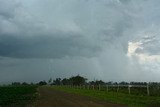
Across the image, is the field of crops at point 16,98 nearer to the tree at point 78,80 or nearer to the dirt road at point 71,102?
the dirt road at point 71,102

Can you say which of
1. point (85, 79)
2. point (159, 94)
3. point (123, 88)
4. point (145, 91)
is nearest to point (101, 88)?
point (123, 88)

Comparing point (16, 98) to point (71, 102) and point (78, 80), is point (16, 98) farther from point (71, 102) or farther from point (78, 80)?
point (78, 80)

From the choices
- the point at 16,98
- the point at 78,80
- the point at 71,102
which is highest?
the point at 78,80

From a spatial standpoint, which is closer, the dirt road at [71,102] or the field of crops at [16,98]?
the dirt road at [71,102]

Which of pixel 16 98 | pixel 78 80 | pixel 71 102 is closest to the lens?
pixel 71 102

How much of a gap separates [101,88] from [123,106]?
40.8 m

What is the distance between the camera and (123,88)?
51438 mm

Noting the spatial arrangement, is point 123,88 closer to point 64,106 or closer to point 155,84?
point 155,84

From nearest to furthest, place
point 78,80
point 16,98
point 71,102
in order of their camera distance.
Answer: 1. point 71,102
2. point 16,98
3. point 78,80

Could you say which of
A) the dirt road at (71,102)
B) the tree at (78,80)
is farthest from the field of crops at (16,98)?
the tree at (78,80)

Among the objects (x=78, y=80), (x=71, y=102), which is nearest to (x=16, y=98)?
(x=71, y=102)

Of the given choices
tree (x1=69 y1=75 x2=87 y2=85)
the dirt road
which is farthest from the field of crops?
tree (x1=69 y1=75 x2=87 y2=85)

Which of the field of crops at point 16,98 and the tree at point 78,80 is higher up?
the tree at point 78,80

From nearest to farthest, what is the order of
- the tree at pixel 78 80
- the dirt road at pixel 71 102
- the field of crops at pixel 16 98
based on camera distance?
the dirt road at pixel 71 102
the field of crops at pixel 16 98
the tree at pixel 78 80
